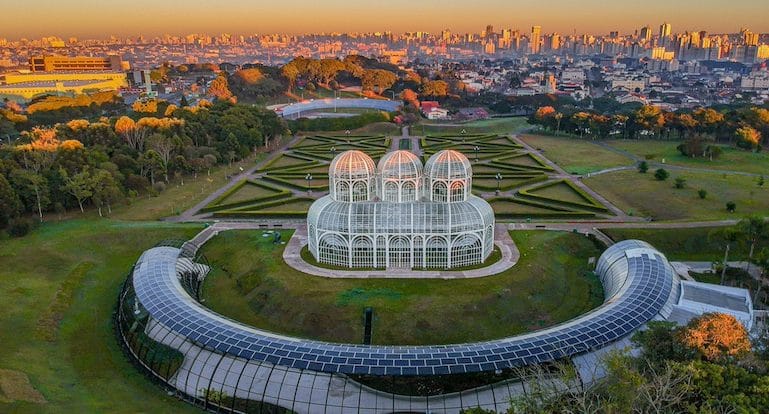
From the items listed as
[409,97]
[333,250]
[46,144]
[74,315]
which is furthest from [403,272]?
[409,97]

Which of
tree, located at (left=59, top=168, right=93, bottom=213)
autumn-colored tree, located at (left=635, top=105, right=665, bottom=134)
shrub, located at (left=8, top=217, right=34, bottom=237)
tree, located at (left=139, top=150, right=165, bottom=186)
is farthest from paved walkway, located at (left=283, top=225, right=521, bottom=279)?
autumn-colored tree, located at (left=635, top=105, right=665, bottom=134)

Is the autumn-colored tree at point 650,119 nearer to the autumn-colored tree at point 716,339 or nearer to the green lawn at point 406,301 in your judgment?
the green lawn at point 406,301

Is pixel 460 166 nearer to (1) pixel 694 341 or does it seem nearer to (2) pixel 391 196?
(2) pixel 391 196

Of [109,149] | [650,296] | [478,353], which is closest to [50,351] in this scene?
[478,353]

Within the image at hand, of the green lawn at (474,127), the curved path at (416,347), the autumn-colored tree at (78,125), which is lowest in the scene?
the curved path at (416,347)

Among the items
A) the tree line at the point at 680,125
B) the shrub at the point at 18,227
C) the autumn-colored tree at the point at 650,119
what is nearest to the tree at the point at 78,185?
the shrub at the point at 18,227

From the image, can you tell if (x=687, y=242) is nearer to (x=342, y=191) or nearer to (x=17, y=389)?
(x=342, y=191)

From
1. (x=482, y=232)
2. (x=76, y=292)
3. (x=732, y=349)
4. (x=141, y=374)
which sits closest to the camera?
(x=732, y=349)

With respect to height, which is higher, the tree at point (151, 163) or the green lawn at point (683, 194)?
the tree at point (151, 163)
